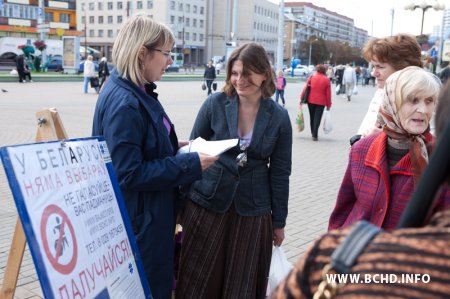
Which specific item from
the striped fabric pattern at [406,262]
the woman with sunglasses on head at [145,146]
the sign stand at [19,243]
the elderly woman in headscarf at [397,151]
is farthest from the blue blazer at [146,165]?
the striped fabric pattern at [406,262]

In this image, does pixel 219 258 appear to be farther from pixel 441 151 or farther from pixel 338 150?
pixel 338 150

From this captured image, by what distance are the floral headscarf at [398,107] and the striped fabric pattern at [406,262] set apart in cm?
122

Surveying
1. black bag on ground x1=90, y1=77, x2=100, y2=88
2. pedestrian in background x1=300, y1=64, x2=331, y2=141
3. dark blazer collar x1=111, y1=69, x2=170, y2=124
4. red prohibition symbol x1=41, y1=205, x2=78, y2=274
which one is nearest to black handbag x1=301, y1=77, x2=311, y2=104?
pedestrian in background x1=300, y1=64, x2=331, y2=141

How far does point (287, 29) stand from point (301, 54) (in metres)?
9.32

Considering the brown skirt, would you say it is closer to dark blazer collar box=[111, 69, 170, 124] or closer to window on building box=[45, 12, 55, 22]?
dark blazer collar box=[111, 69, 170, 124]

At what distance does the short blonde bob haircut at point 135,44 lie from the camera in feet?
7.68

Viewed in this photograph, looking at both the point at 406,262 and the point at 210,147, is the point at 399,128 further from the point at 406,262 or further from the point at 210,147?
the point at 406,262

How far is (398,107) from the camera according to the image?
200 cm

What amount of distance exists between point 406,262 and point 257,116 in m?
2.06

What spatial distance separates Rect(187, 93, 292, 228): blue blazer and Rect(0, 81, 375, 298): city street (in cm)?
164

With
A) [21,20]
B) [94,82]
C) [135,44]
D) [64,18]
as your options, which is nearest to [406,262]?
[135,44]

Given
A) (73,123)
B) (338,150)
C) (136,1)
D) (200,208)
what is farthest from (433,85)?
(136,1)

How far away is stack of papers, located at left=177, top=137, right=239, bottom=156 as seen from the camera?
8.06ft

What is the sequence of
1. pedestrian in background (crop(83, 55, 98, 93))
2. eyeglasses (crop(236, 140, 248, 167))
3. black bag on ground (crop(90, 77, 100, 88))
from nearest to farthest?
eyeglasses (crop(236, 140, 248, 167))
pedestrian in background (crop(83, 55, 98, 93))
black bag on ground (crop(90, 77, 100, 88))
